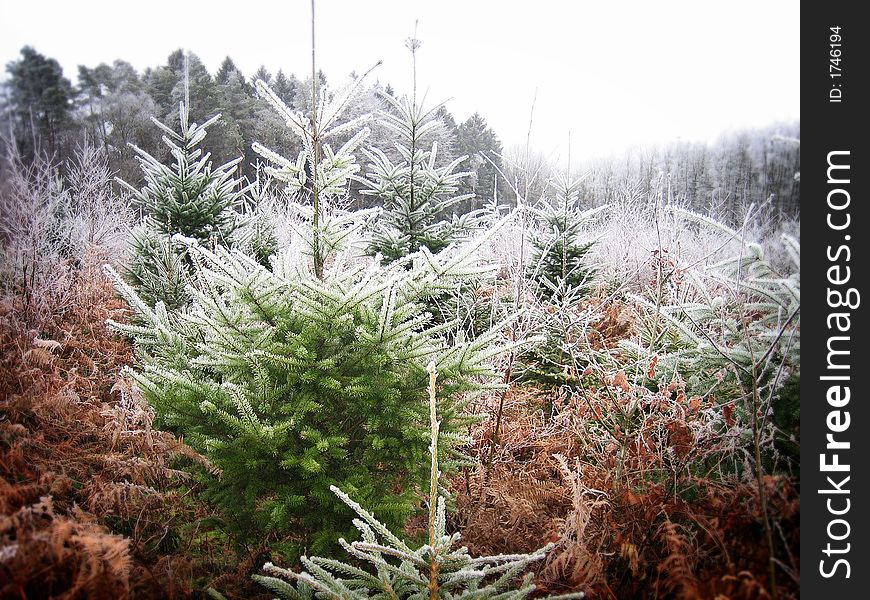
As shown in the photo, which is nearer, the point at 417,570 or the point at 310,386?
the point at 417,570

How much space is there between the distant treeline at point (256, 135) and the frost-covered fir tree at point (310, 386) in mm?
1305

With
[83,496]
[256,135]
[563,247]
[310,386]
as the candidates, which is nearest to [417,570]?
[310,386]

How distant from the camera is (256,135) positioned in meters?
9.27

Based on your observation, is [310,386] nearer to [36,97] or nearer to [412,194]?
[36,97]

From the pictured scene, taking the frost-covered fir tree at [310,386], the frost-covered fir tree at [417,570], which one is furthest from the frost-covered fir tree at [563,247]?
the frost-covered fir tree at [417,570]

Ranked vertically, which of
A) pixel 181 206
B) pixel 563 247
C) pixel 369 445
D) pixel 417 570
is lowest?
pixel 417 570
